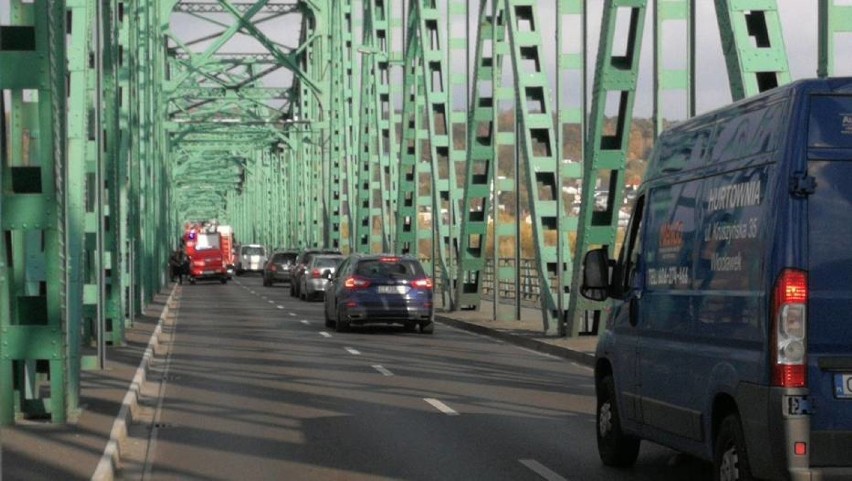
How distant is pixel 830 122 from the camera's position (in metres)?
9.57

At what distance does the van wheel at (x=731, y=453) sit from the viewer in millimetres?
9734

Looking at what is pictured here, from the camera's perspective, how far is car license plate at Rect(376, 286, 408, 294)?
34.1 metres

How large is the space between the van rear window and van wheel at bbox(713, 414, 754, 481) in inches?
62.4

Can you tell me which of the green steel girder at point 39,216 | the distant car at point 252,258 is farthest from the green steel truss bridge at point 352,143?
the distant car at point 252,258

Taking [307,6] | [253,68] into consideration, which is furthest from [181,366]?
[253,68]

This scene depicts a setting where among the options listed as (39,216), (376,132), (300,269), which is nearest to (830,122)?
(39,216)

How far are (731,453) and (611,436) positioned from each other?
3.03 meters

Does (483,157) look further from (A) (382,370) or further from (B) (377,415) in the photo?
(B) (377,415)

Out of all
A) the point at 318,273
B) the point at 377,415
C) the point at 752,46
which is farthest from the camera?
the point at 318,273

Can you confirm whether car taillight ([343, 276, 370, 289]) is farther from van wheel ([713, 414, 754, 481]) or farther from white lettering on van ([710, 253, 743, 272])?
van wheel ([713, 414, 754, 481])

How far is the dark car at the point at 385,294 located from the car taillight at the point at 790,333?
978 inches

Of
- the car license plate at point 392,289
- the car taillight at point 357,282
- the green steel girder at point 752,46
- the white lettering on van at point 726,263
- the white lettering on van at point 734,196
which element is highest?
the green steel girder at point 752,46

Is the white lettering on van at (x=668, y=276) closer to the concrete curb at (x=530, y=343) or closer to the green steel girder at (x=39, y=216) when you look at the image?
the green steel girder at (x=39, y=216)

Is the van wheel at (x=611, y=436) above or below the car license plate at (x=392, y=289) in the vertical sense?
below
